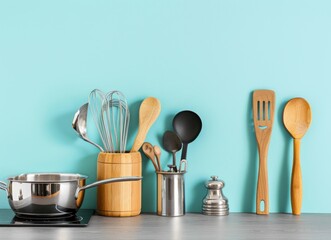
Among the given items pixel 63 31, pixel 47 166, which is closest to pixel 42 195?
pixel 47 166

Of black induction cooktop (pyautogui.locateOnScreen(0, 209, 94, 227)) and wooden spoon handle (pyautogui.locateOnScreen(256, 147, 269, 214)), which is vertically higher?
wooden spoon handle (pyautogui.locateOnScreen(256, 147, 269, 214))

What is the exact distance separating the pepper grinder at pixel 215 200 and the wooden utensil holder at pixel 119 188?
0.19 metres

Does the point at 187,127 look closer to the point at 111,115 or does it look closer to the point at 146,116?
the point at 146,116

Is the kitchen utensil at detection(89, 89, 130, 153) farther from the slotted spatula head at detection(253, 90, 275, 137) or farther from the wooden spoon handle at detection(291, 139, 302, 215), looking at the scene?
the wooden spoon handle at detection(291, 139, 302, 215)

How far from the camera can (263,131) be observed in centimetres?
156

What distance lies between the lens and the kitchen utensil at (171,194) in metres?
1.49

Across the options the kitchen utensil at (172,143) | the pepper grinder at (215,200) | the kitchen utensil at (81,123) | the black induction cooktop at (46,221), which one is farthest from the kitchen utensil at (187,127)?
the black induction cooktop at (46,221)

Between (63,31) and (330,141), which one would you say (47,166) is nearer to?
(63,31)

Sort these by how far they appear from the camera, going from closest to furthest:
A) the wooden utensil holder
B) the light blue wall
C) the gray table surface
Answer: the gray table surface
the wooden utensil holder
the light blue wall

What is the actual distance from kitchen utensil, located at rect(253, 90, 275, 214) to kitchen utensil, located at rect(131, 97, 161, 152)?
278 millimetres

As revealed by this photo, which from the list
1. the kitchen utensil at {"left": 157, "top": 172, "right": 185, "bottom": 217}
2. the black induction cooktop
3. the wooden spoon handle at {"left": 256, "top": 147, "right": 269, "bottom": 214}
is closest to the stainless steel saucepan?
the black induction cooktop

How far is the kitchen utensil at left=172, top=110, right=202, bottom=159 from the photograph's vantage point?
5.12ft

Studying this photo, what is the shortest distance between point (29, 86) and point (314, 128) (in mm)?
818

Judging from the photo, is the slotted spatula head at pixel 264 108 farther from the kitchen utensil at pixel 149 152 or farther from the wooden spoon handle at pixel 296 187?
the kitchen utensil at pixel 149 152
